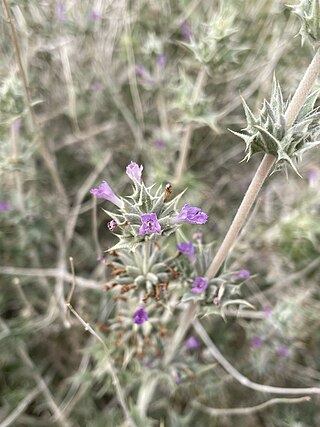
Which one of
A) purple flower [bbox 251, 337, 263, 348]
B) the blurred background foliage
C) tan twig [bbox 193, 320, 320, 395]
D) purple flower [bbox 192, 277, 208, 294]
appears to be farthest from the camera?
purple flower [bbox 251, 337, 263, 348]

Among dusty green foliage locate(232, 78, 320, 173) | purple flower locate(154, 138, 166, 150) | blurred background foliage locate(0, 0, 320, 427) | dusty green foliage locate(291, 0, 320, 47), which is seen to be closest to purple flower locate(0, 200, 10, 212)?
blurred background foliage locate(0, 0, 320, 427)

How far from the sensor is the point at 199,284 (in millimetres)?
1793

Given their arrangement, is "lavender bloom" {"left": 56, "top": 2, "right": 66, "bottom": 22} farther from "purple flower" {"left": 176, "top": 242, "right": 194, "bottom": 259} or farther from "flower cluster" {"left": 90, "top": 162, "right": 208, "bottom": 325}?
"purple flower" {"left": 176, "top": 242, "right": 194, "bottom": 259}

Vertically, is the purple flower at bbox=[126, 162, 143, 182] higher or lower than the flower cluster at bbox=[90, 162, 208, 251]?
higher

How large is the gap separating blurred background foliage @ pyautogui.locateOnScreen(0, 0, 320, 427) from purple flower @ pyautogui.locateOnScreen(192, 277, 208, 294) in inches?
20.1

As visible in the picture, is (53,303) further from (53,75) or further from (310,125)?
(310,125)

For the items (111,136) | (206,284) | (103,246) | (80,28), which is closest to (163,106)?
(111,136)

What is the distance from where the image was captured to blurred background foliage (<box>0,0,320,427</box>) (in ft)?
8.35

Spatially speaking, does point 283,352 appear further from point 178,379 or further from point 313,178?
point 313,178

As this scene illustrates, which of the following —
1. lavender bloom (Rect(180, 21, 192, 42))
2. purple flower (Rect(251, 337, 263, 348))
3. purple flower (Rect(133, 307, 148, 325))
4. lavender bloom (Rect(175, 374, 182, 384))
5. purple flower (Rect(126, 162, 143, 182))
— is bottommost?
purple flower (Rect(251, 337, 263, 348))

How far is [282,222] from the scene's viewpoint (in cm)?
289

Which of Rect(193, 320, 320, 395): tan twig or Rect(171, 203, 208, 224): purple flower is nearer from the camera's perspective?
Rect(171, 203, 208, 224): purple flower

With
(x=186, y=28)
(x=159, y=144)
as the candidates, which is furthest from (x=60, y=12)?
(x=159, y=144)

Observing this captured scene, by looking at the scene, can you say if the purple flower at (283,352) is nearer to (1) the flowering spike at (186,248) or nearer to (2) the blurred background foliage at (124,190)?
(2) the blurred background foliage at (124,190)
